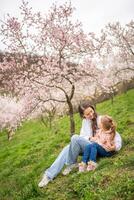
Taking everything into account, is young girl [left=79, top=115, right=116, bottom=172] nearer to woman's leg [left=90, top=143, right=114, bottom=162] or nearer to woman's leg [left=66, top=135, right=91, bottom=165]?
woman's leg [left=90, top=143, right=114, bottom=162]

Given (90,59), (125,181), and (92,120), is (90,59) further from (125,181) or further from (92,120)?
(125,181)

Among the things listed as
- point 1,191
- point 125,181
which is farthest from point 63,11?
point 125,181

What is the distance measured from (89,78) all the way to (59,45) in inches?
95.8

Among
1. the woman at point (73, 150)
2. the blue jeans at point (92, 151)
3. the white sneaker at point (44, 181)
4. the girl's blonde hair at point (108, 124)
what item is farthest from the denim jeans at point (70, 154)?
the girl's blonde hair at point (108, 124)

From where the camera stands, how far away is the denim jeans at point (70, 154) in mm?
11102

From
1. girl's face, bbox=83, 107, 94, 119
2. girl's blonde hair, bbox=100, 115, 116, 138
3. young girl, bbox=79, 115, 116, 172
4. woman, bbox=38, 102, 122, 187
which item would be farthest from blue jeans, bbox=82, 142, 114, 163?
girl's face, bbox=83, 107, 94, 119

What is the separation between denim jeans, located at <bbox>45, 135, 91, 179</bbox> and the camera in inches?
437

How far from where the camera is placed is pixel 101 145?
36.1ft

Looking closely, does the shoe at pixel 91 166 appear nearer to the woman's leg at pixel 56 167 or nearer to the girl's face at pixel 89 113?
the woman's leg at pixel 56 167

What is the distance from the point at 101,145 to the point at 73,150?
2.79 feet

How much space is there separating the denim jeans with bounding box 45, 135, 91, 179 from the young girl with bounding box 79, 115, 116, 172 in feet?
1.08

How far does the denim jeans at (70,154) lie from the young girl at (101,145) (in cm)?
33

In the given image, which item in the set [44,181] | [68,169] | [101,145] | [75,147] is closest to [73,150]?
[75,147]

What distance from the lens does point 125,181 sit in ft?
27.0
